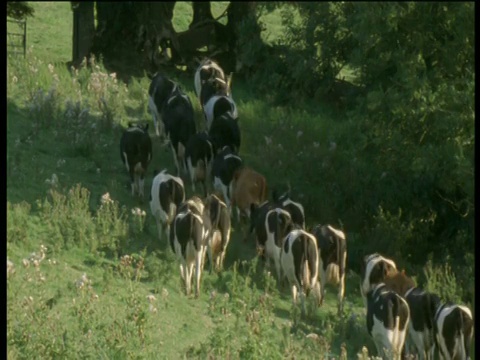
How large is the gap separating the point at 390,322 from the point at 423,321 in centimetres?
66

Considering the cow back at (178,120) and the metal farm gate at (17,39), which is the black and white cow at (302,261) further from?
the metal farm gate at (17,39)

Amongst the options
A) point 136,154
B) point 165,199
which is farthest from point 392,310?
point 136,154

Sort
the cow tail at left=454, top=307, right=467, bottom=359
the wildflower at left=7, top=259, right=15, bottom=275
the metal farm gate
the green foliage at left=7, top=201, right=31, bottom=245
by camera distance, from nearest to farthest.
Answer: the cow tail at left=454, top=307, right=467, bottom=359
the wildflower at left=7, top=259, right=15, bottom=275
the green foliage at left=7, top=201, right=31, bottom=245
the metal farm gate

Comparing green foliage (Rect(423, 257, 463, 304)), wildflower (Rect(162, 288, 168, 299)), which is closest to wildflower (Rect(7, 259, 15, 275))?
wildflower (Rect(162, 288, 168, 299))

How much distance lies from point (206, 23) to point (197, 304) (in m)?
16.1

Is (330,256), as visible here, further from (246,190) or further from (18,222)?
(18,222)

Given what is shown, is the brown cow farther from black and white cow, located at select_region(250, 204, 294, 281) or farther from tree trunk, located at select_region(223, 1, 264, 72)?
tree trunk, located at select_region(223, 1, 264, 72)

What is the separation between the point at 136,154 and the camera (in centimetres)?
2262

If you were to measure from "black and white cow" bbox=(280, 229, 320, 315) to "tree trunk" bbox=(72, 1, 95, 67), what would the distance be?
44.0 feet

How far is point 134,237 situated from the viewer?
66.4 ft

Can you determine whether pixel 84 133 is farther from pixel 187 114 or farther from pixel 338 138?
pixel 338 138

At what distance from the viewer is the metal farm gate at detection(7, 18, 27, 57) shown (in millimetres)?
30406

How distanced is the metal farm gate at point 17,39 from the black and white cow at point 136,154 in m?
7.75
